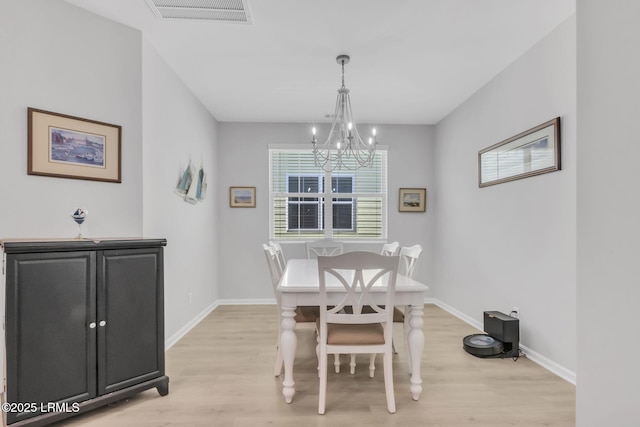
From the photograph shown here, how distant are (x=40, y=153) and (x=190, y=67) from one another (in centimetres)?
155

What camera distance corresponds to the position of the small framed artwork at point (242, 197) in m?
4.82

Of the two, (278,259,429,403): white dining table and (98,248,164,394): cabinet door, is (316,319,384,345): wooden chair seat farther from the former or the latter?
(98,248,164,394): cabinet door

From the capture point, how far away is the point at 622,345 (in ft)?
3.26

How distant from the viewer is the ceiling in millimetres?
2303

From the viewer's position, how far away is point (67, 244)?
6.05ft

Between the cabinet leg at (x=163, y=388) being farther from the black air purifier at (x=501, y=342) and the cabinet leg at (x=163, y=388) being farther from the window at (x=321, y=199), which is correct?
the window at (x=321, y=199)

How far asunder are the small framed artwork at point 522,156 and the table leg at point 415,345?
1539mm

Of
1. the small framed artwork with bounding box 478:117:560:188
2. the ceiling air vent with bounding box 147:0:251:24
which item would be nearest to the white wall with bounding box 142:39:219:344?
the ceiling air vent with bounding box 147:0:251:24

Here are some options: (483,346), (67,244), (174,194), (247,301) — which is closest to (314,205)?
(247,301)

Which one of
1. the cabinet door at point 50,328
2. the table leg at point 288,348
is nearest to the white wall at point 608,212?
the table leg at point 288,348

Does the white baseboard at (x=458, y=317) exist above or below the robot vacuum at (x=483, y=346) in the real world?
below

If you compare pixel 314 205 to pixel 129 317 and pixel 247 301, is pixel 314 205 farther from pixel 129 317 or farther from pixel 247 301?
pixel 129 317

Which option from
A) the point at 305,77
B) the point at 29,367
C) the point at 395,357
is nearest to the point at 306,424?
the point at 395,357

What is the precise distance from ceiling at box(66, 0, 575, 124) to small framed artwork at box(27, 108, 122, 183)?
81 centimetres
